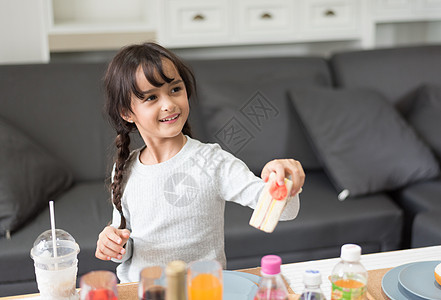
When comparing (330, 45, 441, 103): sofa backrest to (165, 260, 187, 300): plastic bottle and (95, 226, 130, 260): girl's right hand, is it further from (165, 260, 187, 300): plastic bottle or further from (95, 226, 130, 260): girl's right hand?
(165, 260, 187, 300): plastic bottle

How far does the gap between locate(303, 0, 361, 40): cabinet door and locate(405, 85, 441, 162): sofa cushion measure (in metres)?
0.54

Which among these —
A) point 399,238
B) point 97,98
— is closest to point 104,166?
point 97,98

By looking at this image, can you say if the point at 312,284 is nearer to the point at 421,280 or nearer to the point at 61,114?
the point at 421,280

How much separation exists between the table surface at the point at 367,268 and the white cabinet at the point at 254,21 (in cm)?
157

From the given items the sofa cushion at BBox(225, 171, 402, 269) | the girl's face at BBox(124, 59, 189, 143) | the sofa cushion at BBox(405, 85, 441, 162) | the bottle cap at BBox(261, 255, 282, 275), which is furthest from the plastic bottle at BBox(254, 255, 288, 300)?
the sofa cushion at BBox(405, 85, 441, 162)

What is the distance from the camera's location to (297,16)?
2.69 meters

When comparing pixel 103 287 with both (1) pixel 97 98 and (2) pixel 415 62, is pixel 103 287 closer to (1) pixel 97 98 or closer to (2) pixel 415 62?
(1) pixel 97 98

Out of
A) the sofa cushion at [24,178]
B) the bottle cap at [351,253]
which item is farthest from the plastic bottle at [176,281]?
the sofa cushion at [24,178]

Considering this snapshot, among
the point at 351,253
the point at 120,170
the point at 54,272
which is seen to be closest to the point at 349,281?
the point at 351,253

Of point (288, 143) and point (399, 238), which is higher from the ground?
point (288, 143)

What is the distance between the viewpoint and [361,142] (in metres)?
2.15

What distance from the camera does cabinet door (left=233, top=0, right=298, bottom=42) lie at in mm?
2631

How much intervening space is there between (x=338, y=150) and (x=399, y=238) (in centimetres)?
40

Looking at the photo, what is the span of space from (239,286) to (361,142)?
123 cm
